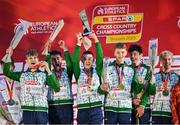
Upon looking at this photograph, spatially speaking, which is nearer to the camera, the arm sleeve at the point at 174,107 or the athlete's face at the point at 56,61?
the arm sleeve at the point at 174,107

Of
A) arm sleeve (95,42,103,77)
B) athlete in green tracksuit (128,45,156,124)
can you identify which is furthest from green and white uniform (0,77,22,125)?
athlete in green tracksuit (128,45,156,124)

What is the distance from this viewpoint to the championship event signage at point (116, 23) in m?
Answer: 4.44

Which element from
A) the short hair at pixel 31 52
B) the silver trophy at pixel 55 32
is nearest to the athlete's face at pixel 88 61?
the silver trophy at pixel 55 32

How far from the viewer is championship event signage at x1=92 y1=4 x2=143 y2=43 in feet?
14.6

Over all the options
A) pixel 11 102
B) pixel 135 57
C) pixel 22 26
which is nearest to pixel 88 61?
pixel 135 57

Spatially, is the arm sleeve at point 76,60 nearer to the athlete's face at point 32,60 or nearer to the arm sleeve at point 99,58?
the arm sleeve at point 99,58

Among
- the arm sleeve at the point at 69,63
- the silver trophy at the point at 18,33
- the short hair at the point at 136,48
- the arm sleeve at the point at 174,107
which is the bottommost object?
the arm sleeve at the point at 174,107

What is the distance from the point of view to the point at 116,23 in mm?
4461

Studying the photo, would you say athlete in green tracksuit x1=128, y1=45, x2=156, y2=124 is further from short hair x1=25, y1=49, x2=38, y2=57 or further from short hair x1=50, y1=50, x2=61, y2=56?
short hair x1=25, y1=49, x2=38, y2=57

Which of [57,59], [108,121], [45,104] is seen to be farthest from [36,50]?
[108,121]

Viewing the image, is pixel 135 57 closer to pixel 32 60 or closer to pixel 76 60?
pixel 76 60

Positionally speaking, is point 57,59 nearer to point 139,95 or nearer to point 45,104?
point 45,104

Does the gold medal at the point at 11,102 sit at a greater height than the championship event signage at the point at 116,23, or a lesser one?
lesser

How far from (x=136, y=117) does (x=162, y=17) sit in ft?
3.03
